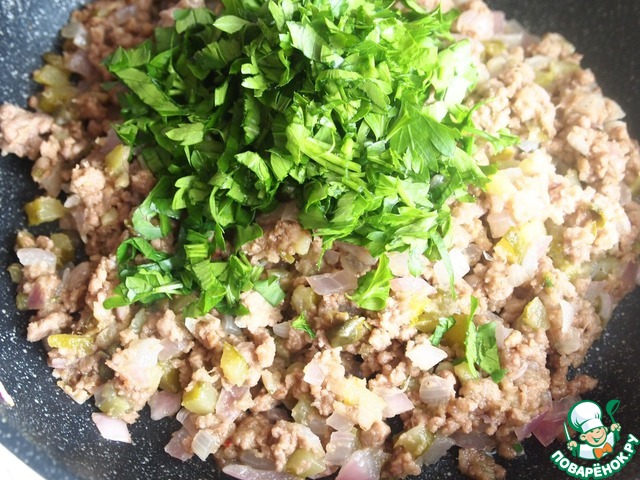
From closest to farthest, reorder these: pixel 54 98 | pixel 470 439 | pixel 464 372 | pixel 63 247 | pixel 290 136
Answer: pixel 290 136, pixel 464 372, pixel 470 439, pixel 63 247, pixel 54 98

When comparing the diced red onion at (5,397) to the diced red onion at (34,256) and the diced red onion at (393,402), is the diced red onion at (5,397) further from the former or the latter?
the diced red onion at (393,402)

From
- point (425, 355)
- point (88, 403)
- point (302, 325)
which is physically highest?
point (425, 355)

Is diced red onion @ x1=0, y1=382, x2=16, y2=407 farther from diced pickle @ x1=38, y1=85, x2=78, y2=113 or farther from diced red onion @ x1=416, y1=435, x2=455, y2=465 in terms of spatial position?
diced red onion @ x1=416, y1=435, x2=455, y2=465

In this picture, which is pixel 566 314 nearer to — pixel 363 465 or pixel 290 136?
pixel 363 465

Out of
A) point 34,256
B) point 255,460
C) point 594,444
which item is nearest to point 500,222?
point 594,444

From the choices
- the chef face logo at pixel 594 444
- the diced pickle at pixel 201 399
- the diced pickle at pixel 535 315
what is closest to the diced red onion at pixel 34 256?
the diced pickle at pixel 201 399
